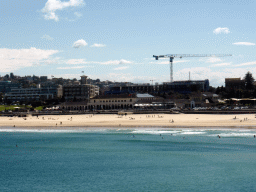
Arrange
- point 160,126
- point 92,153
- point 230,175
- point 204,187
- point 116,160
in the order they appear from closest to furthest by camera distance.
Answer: point 204,187 → point 230,175 → point 116,160 → point 92,153 → point 160,126

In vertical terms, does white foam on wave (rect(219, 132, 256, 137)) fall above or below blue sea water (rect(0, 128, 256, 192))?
above

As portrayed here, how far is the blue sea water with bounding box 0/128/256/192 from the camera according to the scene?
35372 millimetres

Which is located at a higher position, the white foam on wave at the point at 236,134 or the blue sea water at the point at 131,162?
the white foam on wave at the point at 236,134

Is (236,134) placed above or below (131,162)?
above

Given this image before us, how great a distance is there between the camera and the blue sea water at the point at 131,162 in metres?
35.4

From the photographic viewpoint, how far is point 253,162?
42.7 meters

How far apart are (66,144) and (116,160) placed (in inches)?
617

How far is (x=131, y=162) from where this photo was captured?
145 feet

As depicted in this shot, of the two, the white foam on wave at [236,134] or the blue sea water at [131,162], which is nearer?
the blue sea water at [131,162]

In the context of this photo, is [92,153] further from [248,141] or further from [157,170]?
[248,141]

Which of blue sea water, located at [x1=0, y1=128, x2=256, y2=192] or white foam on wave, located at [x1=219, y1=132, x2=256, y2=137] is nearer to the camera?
blue sea water, located at [x1=0, y1=128, x2=256, y2=192]

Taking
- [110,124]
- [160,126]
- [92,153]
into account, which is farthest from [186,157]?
[110,124]

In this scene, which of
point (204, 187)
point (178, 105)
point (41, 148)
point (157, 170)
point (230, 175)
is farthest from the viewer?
point (178, 105)

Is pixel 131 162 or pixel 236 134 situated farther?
pixel 236 134
